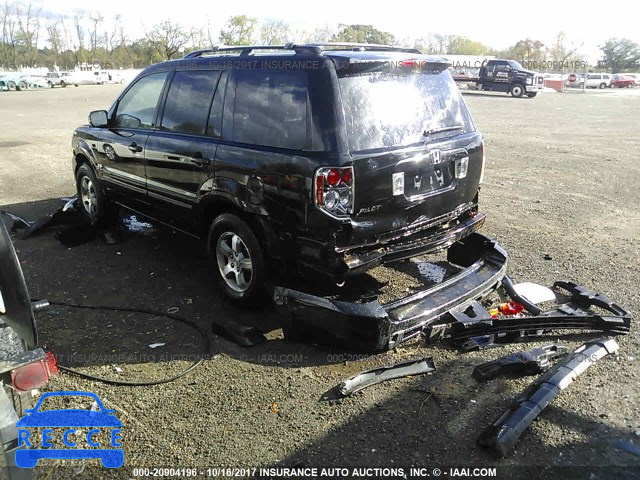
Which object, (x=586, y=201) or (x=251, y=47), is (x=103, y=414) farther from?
(x=586, y=201)

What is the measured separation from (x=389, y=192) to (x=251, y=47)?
6.02ft

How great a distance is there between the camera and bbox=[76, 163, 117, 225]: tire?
6320mm

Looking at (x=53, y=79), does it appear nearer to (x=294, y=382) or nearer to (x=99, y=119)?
(x=99, y=119)

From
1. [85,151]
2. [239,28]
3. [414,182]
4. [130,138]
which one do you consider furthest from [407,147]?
[239,28]

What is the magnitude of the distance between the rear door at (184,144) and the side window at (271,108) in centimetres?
27

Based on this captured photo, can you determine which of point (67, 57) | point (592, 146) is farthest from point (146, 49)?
point (592, 146)

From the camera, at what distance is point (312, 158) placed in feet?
11.8

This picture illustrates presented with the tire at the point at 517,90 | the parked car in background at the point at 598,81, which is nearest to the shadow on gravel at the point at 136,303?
the tire at the point at 517,90

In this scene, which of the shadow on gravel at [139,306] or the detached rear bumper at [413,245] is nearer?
the detached rear bumper at [413,245]

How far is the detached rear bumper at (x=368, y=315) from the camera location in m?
3.59

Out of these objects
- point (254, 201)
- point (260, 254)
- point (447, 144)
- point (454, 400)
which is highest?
point (447, 144)

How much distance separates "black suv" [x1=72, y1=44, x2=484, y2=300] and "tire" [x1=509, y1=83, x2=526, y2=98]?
111 feet

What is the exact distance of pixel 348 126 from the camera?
143 inches

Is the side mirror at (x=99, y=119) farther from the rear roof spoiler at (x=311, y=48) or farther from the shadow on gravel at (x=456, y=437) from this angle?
the shadow on gravel at (x=456, y=437)
